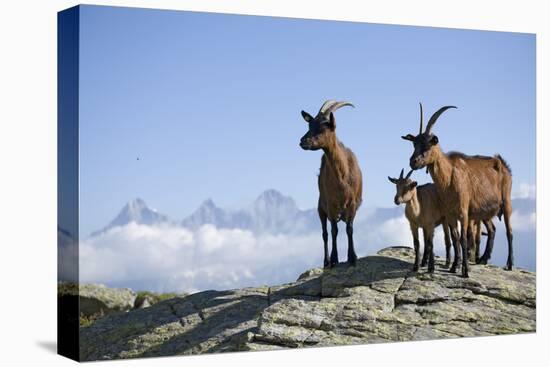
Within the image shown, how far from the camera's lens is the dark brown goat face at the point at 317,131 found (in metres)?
14.0

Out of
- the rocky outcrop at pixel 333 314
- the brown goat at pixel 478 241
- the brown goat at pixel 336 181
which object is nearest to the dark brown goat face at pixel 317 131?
the brown goat at pixel 336 181

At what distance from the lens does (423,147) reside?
14.5 m

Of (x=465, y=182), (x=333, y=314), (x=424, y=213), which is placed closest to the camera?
(x=333, y=314)

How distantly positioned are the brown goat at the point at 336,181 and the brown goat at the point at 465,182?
907mm

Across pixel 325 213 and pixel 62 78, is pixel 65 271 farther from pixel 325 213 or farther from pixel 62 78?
pixel 325 213

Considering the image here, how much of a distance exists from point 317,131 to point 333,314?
259 centimetres

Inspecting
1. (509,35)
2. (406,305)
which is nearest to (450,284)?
(406,305)

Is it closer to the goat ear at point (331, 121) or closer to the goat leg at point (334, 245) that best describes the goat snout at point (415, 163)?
the goat ear at point (331, 121)

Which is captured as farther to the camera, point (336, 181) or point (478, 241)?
point (478, 241)

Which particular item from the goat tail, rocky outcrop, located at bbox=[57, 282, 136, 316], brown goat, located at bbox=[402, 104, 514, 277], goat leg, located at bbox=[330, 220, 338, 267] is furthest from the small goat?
rocky outcrop, located at bbox=[57, 282, 136, 316]

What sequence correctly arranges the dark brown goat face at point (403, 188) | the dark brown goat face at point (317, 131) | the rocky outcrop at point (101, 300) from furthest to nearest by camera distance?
the rocky outcrop at point (101, 300)
the dark brown goat face at point (403, 188)
the dark brown goat face at point (317, 131)

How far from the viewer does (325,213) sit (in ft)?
48.8

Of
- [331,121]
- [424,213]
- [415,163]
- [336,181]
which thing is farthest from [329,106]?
[424,213]

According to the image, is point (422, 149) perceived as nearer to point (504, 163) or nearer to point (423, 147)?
point (423, 147)
